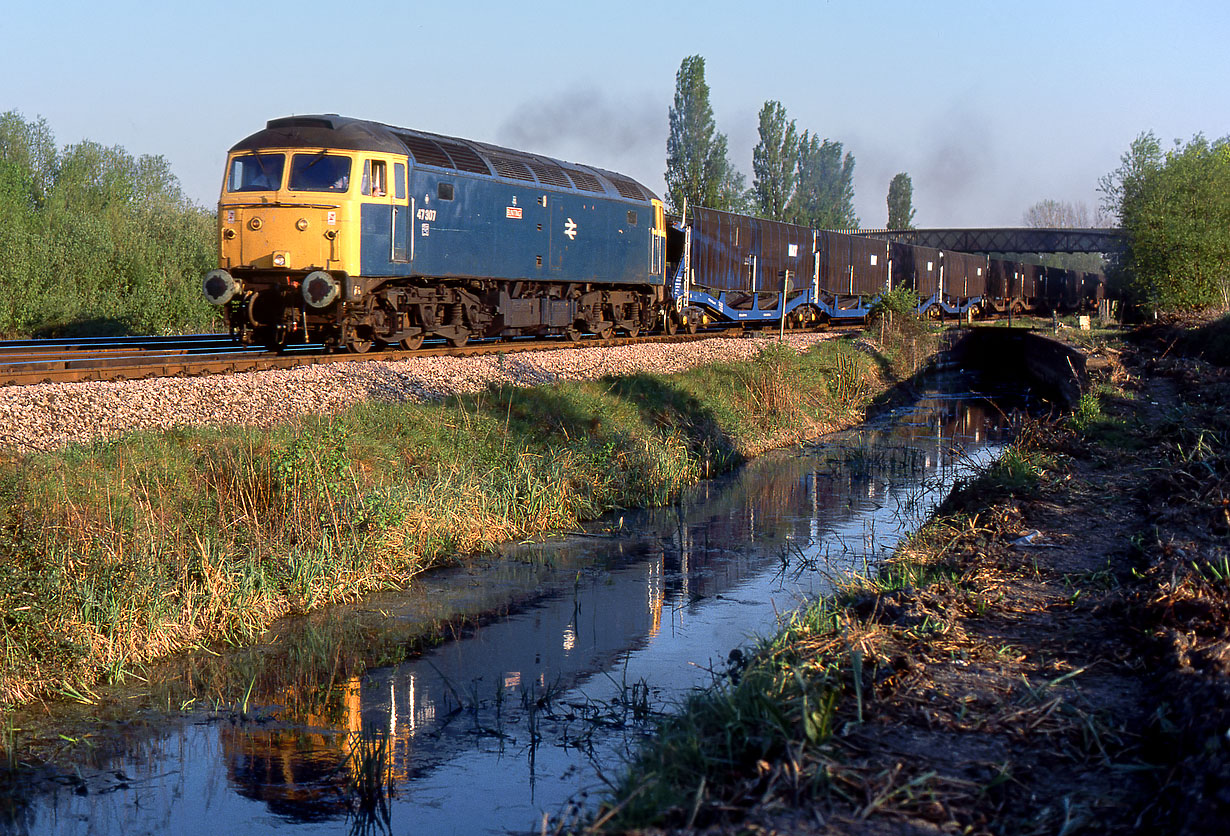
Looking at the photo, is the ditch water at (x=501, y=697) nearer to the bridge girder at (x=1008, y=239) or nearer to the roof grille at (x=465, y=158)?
the roof grille at (x=465, y=158)

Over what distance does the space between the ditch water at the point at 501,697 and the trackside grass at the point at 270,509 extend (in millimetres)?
542

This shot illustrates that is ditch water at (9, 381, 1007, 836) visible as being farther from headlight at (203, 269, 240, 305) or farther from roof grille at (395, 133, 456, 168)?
roof grille at (395, 133, 456, 168)

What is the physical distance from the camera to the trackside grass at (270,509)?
761cm

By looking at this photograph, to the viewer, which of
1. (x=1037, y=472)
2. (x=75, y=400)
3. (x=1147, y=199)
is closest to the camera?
(x=1037, y=472)

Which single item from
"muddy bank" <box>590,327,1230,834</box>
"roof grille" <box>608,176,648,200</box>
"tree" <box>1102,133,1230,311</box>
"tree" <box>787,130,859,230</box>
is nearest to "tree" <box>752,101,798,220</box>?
"tree" <box>787,130,859,230</box>

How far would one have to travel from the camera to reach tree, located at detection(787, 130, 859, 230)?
7038 centimetres

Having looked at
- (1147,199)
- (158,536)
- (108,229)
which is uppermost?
(1147,199)

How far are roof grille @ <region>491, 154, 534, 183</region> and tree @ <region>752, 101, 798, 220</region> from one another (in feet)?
152

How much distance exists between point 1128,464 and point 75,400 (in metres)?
10.4

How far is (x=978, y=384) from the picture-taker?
108 ft

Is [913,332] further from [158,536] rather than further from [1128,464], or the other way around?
[158,536]

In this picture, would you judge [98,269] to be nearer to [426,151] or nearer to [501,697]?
[426,151]

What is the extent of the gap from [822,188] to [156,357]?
6779 centimetres

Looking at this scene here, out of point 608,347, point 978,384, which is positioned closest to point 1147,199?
point 978,384
